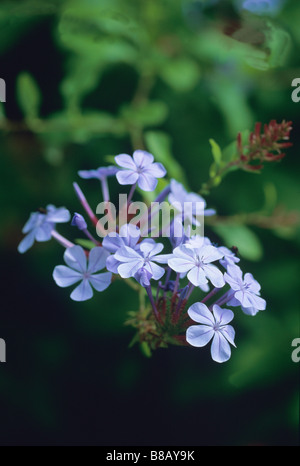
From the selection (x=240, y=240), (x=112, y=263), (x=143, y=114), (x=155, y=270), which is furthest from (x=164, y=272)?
(x=143, y=114)

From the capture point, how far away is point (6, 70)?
2.42 meters

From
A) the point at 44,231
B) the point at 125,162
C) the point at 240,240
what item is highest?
the point at 240,240

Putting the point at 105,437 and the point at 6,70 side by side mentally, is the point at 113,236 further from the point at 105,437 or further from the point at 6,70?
the point at 6,70

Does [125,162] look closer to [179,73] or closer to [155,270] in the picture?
[155,270]

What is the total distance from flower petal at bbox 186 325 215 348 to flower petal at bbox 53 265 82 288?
1.13 ft

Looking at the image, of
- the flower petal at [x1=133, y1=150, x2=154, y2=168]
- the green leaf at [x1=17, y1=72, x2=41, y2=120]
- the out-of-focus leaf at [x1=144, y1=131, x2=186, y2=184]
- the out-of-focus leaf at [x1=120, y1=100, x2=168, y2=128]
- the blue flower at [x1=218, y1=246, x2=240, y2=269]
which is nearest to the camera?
the blue flower at [x1=218, y1=246, x2=240, y2=269]

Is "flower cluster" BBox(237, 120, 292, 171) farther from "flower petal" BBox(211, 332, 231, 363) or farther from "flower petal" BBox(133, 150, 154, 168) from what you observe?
"flower petal" BBox(211, 332, 231, 363)

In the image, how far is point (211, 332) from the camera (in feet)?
3.89

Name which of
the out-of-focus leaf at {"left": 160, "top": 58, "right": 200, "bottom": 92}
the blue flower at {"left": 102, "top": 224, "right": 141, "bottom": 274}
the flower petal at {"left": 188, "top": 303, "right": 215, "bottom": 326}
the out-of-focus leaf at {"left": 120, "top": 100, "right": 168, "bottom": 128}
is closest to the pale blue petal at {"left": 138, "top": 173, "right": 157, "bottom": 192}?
the blue flower at {"left": 102, "top": 224, "right": 141, "bottom": 274}

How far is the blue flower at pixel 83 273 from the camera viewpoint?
4.22ft

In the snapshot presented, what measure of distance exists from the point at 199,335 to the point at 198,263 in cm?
18

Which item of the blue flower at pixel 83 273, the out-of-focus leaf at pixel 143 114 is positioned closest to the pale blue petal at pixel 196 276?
the blue flower at pixel 83 273

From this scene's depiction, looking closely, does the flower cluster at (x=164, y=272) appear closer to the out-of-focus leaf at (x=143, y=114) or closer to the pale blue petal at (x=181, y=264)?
the pale blue petal at (x=181, y=264)

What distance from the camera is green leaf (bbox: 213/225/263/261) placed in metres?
1.86
